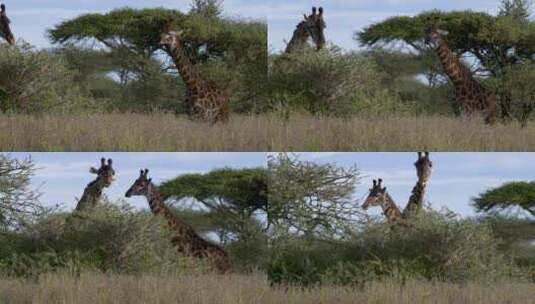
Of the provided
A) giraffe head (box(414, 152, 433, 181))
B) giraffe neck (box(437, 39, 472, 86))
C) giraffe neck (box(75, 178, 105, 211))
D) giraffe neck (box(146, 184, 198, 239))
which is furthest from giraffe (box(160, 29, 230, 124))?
giraffe neck (box(437, 39, 472, 86))

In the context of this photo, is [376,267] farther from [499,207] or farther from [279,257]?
[499,207]

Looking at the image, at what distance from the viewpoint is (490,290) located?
12.8 meters

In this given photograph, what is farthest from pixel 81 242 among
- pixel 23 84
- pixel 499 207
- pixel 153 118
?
pixel 499 207

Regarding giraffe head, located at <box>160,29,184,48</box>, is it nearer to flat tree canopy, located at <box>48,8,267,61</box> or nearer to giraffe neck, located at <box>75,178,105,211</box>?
giraffe neck, located at <box>75,178,105,211</box>

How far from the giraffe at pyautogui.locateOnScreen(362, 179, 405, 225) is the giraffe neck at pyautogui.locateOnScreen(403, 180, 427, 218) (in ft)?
0.43

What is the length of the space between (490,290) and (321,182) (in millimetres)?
3288

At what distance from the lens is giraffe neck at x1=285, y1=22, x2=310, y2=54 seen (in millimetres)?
18062

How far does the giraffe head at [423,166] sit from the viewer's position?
1504 cm

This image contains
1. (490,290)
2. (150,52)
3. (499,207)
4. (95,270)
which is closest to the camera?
(490,290)

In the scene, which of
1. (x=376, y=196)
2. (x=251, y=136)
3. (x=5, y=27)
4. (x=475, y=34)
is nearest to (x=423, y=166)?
(x=376, y=196)

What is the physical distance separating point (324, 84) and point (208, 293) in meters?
6.99

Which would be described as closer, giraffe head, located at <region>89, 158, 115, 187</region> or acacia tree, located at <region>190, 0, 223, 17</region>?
giraffe head, located at <region>89, 158, 115, 187</region>

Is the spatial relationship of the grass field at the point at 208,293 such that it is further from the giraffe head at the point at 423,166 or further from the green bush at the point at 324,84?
the green bush at the point at 324,84

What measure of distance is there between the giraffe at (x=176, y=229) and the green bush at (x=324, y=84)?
2.85 metres
